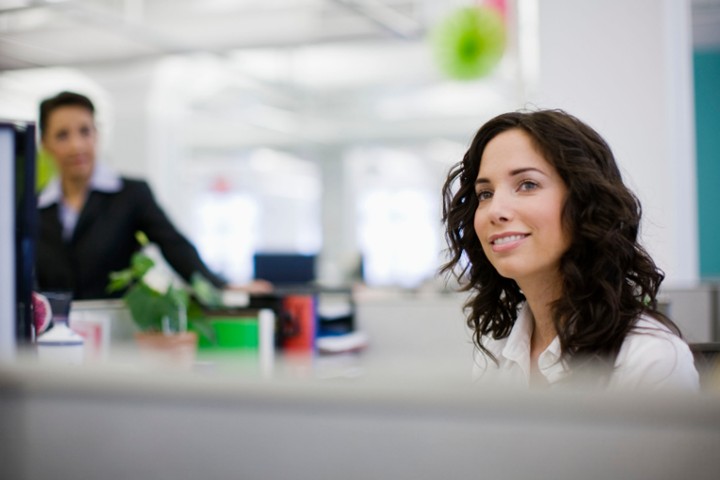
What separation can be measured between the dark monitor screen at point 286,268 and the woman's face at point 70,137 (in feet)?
5.95

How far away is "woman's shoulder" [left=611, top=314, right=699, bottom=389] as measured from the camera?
1.03m

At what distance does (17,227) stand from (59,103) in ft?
5.50

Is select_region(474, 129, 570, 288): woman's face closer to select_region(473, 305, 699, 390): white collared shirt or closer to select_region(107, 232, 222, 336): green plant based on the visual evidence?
select_region(473, 305, 699, 390): white collared shirt

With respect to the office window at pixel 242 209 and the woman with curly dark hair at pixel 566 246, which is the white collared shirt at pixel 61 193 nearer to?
the woman with curly dark hair at pixel 566 246

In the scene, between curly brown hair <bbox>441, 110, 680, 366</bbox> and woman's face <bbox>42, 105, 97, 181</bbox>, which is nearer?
curly brown hair <bbox>441, 110, 680, 366</bbox>

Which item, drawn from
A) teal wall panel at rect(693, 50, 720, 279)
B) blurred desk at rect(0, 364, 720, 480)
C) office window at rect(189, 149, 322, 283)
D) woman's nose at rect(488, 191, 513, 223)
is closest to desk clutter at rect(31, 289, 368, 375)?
woman's nose at rect(488, 191, 513, 223)

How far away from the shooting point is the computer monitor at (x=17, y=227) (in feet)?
2.89

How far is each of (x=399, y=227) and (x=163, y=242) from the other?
34.3 ft

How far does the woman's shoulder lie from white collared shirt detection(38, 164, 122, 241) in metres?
1.89

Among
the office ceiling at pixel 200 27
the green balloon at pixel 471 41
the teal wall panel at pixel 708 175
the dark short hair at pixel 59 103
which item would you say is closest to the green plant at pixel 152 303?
the dark short hair at pixel 59 103

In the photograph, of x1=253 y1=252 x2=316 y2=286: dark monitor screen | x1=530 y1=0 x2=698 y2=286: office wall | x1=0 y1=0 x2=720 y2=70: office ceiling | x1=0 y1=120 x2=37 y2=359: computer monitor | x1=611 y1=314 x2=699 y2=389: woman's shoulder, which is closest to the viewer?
x1=0 y1=120 x2=37 y2=359: computer monitor

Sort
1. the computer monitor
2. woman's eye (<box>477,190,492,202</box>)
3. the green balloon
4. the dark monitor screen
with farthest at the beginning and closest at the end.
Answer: the dark monitor screen
the green balloon
woman's eye (<box>477,190,492,202</box>)
the computer monitor

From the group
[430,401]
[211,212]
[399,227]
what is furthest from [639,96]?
[211,212]

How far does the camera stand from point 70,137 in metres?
2.46
